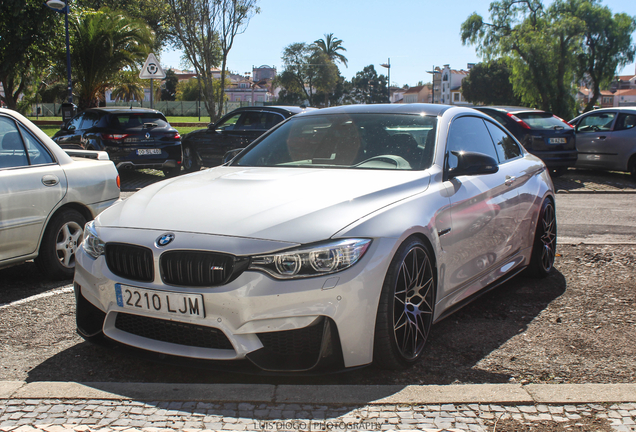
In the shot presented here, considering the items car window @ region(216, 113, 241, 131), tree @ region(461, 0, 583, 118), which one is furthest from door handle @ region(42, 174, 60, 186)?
tree @ region(461, 0, 583, 118)

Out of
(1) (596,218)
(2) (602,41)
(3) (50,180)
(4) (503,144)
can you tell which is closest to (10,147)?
(3) (50,180)

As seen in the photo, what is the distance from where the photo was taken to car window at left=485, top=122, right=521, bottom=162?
5.14m

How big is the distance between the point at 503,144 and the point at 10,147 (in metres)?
4.06

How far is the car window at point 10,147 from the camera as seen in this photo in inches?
196

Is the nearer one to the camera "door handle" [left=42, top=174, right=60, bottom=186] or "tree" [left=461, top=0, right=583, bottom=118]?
"door handle" [left=42, top=174, right=60, bottom=186]

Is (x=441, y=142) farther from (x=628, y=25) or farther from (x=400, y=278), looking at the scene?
(x=628, y=25)

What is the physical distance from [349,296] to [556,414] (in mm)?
1089

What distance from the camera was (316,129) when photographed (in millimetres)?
4699

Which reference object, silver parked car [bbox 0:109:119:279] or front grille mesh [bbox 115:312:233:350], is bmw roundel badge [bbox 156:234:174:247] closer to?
front grille mesh [bbox 115:312:233:350]

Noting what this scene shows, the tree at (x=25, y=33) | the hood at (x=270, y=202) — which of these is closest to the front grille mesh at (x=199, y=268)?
the hood at (x=270, y=202)

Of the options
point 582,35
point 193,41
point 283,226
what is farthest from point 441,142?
point 582,35

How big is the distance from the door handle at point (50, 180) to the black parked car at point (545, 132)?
10.0m

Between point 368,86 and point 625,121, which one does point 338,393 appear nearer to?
point 625,121

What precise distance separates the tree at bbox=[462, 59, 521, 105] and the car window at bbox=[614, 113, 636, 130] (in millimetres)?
70162
